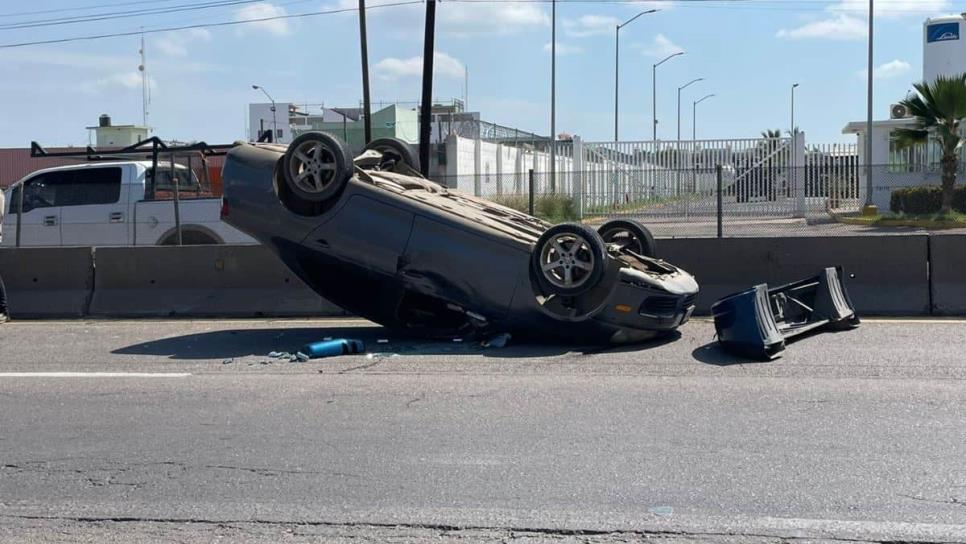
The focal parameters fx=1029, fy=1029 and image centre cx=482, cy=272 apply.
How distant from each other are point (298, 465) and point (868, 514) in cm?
305

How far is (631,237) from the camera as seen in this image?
1066cm

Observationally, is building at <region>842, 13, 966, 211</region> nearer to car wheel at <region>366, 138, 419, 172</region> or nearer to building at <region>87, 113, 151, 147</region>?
car wheel at <region>366, 138, 419, 172</region>

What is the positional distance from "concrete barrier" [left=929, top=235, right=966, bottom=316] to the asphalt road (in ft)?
5.28

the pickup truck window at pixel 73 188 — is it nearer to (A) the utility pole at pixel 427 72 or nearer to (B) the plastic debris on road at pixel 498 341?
(A) the utility pole at pixel 427 72

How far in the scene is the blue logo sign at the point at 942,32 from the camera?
44406mm

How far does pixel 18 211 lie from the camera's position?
1573 cm

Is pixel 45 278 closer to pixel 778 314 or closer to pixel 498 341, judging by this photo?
pixel 498 341

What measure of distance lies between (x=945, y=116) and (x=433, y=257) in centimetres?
2442

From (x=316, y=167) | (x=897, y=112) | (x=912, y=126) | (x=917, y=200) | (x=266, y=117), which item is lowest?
(x=316, y=167)

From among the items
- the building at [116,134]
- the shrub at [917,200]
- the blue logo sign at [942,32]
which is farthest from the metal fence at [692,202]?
the building at [116,134]

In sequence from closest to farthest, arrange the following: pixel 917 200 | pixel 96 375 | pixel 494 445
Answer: pixel 494 445
pixel 96 375
pixel 917 200

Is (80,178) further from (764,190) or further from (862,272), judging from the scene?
(764,190)

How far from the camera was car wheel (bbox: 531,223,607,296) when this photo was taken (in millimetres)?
8836

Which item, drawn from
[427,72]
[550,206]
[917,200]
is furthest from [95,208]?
[917,200]
